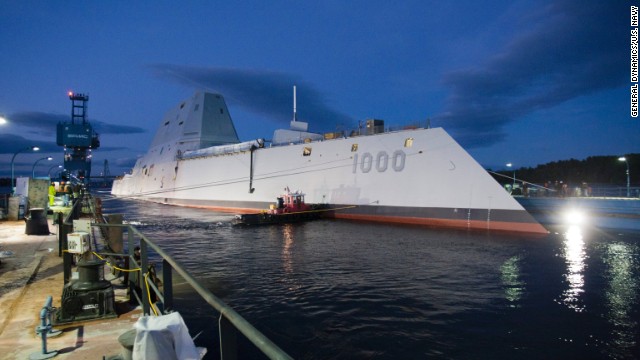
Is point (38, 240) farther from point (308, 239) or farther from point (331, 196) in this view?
point (331, 196)

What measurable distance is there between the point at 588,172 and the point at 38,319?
108 meters

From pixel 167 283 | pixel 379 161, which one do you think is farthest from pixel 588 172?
pixel 167 283

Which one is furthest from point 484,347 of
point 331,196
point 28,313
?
point 331,196

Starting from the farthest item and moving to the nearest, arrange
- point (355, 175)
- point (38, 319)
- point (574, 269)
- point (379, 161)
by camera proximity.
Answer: point (355, 175)
point (379, 161)
point (574, 269)
point (38, 319)

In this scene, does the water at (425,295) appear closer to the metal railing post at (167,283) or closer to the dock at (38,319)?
the dock at (38,319)

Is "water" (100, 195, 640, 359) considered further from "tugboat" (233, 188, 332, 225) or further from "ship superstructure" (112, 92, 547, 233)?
"tugboat" (233, 188, 332, 225)

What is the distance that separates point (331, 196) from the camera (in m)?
29.8

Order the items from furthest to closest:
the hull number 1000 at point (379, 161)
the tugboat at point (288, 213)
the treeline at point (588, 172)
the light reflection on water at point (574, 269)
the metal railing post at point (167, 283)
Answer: the treeline at point (588, 172), the tugboat at point (288, 213), the hull number 1000 at point (379, 161), the light reflection on water at point (574, 269), the metal railing post at point (167, 283)

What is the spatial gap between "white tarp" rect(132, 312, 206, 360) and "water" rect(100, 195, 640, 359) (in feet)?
13.0

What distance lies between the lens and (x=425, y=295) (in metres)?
10.1

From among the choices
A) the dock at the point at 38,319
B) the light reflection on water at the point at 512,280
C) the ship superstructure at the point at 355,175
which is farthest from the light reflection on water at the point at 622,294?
the dock at the point at 38,319

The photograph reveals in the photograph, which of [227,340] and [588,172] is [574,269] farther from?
[588,172]

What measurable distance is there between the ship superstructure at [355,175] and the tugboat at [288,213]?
1.33 m

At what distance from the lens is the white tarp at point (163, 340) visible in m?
3.01
